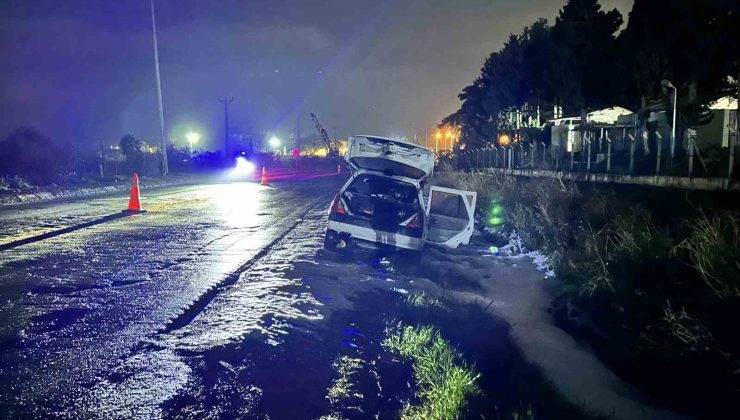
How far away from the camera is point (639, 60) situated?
1661 centimetres

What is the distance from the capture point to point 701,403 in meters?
3.90

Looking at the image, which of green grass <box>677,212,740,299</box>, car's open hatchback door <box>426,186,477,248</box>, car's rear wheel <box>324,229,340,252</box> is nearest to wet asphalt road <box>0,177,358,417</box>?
car's rear wheel <box>324,229,340,252</box>

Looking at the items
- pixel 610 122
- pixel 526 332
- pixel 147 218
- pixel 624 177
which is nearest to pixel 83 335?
pixel 526 332

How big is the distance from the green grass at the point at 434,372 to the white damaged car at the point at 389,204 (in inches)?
132

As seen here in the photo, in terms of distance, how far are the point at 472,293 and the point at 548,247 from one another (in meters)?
2.45

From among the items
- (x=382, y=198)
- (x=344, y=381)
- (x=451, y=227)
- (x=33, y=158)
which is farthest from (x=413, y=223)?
(x=33, y=158)

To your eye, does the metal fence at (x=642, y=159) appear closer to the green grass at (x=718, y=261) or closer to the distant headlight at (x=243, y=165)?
the green grass at (x=718, y=261)

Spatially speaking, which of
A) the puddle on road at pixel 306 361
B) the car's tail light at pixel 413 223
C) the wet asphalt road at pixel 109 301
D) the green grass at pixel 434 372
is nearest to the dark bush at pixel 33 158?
the wet asphalt road at pixel 109 301

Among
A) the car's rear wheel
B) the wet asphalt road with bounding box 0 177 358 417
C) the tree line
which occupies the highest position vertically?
the tree line

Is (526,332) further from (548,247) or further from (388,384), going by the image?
(548,247)

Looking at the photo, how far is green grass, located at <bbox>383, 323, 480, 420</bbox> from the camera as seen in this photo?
3.75 metres

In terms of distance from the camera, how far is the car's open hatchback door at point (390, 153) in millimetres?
9406

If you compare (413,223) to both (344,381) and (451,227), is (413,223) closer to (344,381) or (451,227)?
(451,227)

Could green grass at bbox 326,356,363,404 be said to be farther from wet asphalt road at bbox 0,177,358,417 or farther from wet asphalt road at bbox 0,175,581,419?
wet asphalt road at bbox 0,177,358,417
